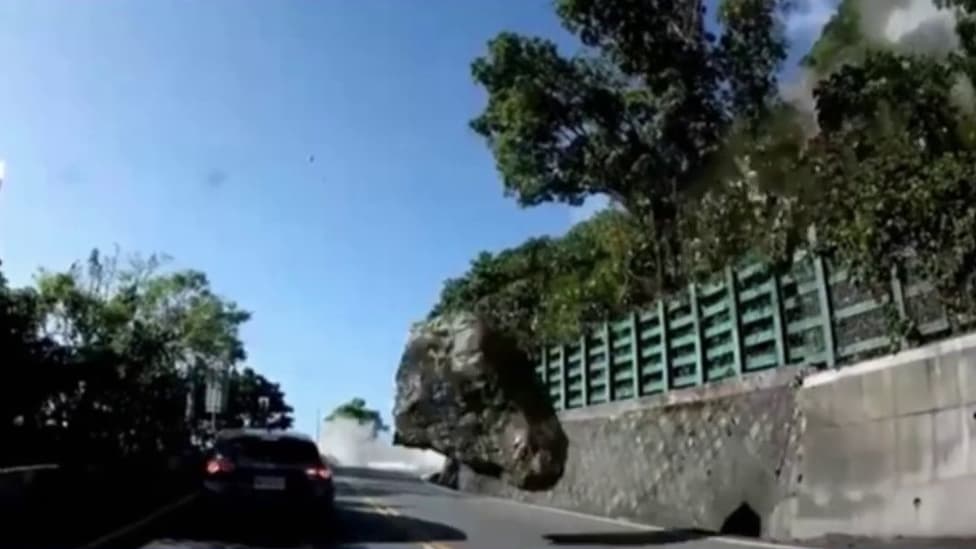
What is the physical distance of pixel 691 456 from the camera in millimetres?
18406

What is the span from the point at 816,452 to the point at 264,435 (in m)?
7.73

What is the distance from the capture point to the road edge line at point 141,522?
42.6 feet

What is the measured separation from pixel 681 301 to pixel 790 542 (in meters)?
8.27

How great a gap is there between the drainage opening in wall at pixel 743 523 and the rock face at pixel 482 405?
951 centimetres

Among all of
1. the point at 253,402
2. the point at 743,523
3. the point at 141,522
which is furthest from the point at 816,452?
the point at 253,402

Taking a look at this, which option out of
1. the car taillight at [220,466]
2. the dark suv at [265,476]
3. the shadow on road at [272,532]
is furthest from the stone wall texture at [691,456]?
the car taillight at [220,466]

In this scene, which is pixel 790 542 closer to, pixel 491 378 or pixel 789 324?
pixel 789 324

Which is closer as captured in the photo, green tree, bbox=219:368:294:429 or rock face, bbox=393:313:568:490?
rock face, bbox=393:313:568:490

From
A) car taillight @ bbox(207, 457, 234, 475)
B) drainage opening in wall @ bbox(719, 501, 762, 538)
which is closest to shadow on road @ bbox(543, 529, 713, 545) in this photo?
drainage opening in wall @ bbox(719, 501, 762, 538)

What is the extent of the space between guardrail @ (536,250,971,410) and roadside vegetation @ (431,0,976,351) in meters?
0.71

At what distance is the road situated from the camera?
544 inches

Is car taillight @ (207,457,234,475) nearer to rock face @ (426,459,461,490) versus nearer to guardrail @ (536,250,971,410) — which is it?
guardrail @ (536,250,971,410)

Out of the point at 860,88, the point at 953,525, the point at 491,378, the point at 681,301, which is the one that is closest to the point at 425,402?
the point at 491,378

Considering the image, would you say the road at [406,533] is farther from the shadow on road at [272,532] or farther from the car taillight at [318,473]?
the car taillight at [318,473]
